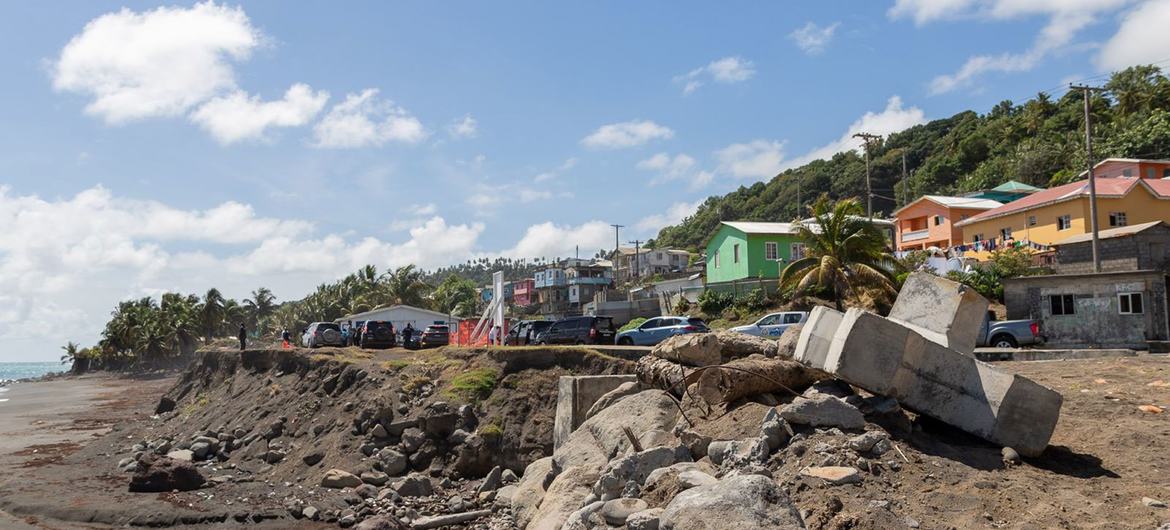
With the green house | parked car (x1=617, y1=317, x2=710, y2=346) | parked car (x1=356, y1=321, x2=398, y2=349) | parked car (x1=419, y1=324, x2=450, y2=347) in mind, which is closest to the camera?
parked car (x1=617, y1=317, x2=710, y2=346)

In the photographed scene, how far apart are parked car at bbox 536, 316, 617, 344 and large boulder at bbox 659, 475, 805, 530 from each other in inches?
942

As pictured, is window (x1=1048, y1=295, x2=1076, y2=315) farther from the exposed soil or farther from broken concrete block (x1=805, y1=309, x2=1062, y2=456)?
broken concrete block (x1=805, y1=309, x2=1062, y2=456)

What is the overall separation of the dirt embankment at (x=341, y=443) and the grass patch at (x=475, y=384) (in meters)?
0.05

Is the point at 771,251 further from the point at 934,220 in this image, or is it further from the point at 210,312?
the point at 210,312

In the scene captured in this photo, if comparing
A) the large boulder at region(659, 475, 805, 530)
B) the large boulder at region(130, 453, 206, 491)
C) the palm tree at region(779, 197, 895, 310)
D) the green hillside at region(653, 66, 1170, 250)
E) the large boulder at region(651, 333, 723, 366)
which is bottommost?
the large boulder at region(130, 453, 206, 491)

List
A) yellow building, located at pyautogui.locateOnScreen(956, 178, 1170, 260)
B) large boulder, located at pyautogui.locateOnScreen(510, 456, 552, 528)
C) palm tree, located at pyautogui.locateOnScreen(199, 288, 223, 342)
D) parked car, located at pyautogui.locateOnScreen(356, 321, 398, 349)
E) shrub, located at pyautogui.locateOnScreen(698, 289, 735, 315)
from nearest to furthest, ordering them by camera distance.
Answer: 1. large boulder, located at pyautogui.locateOnScreen(510, 456, 552, 528)
2. parked car, located at pyautogui.locateOnScreen(356, 321, 398, 349)
3. yellow building, located at pyautogui.locateOnScreen(956, 178, 1170, 260)
4. shrub, located at pyautogui.locateOnScreen(698, 289, 735, 315)
5. palm tree, located at pyautogui.locateOnScreen(199, 288, 223, 342)

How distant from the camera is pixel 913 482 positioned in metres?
7.95

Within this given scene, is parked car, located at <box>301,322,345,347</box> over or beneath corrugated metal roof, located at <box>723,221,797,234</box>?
beneath

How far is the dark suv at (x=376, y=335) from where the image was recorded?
40.5 metres

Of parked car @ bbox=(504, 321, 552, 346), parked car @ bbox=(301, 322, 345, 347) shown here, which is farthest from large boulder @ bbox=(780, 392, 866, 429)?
parked car @ bbox=(301, 322, 345, 347)

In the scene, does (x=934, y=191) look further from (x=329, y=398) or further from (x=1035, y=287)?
(x=329, y=398)

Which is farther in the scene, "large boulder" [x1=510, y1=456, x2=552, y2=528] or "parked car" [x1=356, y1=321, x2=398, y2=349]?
"parked car" [x1=356, y1=321, x2=398, y2=349]

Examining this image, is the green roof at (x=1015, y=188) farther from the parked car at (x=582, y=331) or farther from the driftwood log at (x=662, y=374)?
the driftwood log at (x=662, y=374)

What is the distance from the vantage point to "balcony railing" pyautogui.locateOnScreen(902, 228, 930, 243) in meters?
57.8
